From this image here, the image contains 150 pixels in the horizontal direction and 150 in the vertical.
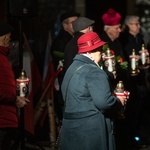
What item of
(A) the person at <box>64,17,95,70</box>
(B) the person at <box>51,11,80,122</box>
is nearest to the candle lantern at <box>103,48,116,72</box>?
(A) the person at <box>64,17,95,70</box>

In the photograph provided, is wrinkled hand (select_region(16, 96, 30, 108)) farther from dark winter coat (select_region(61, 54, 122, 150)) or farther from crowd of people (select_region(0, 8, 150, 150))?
dark winter coat (select_region(61, 54, 122, 150))

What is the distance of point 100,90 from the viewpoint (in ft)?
19.1

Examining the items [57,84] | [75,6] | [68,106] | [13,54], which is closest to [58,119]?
[57,84]

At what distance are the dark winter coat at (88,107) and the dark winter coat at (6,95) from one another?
0.75 meters

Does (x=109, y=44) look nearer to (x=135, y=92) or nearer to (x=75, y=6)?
(x=135, y=92)

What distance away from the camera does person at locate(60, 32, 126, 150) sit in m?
5.88

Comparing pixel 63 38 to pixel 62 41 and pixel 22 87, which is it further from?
pixel 22 87

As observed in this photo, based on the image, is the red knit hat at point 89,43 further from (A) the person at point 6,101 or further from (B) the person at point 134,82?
(B) the person at point 134,82

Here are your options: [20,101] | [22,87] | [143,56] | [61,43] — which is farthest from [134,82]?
[20,101]

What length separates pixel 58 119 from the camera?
9.83 meters

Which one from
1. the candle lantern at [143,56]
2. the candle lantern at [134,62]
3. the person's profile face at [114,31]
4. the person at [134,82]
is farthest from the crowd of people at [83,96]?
the person at [134,82]

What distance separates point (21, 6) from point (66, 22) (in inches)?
41.2

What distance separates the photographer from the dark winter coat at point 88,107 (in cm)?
588

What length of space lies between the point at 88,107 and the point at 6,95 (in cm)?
107
